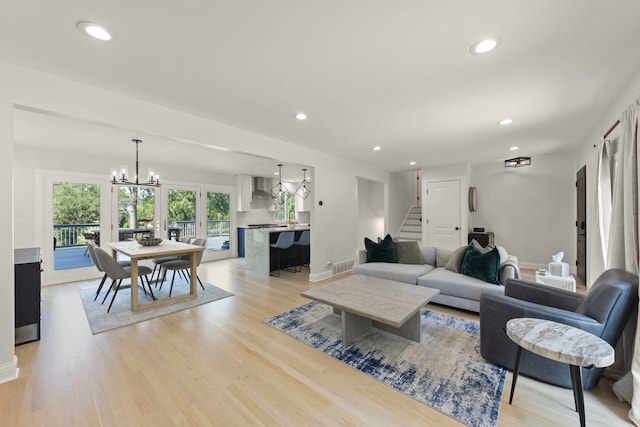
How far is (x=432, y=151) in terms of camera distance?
4.85 metres

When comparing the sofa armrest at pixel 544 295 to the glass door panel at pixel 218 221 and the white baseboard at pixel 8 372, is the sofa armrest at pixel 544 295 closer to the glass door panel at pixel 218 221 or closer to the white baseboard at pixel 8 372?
the white baseboard at pixel 8 372

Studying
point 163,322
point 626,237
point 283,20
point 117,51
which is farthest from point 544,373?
point 117,51

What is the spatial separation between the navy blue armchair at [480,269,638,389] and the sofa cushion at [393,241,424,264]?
173cm

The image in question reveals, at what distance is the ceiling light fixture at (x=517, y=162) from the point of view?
526cm

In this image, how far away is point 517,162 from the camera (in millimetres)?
5297

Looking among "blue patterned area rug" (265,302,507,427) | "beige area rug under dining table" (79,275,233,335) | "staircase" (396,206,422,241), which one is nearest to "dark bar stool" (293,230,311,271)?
"beige area rug under dining table" (79,275,233,335)

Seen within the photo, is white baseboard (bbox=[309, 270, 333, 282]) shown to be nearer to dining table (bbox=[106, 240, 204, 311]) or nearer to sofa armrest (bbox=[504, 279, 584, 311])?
dining table (bbox=[106, 240, 204, 311])

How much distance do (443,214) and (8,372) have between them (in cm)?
696

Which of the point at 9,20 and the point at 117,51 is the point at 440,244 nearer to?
the point at 117,51

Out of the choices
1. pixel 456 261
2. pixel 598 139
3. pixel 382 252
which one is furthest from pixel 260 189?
pixel 598 139

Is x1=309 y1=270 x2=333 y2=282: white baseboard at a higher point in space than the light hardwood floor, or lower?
higher

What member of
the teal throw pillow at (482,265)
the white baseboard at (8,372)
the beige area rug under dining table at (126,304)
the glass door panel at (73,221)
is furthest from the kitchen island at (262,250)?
the white baseboard at (8,372)

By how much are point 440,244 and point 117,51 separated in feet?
21.4

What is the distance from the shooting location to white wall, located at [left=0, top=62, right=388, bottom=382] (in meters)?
1.96
